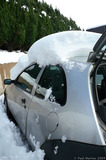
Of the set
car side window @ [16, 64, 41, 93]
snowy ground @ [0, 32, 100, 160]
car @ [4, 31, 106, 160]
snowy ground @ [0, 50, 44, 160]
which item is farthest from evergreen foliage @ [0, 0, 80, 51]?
car @ [4, 31, 106, 160]

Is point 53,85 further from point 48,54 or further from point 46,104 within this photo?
point 48,54

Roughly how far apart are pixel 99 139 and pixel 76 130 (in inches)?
9.0

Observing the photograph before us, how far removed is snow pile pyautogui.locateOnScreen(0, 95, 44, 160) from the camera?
Answer: 2088 millimetres

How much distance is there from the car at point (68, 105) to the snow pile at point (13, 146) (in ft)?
0.51

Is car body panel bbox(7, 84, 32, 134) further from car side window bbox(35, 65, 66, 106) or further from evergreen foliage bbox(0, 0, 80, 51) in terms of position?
evergreen foliage bbox(0, 0, 80, 51)

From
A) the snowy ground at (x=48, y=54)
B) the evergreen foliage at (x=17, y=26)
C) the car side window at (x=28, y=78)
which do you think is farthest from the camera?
the evergreen foliage at (x=17, y=26)

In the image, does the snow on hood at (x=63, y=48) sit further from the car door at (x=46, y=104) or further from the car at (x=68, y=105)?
the car door at (x=46, y=104)

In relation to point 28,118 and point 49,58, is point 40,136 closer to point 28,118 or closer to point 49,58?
point 28,118

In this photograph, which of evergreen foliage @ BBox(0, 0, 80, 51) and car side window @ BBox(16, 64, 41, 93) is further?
evergreen foliage @ BBox(0, 0, 80, 51)

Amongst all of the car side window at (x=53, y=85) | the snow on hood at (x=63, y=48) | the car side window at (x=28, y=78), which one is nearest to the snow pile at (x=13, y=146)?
the car side window at (x=53, y=85)

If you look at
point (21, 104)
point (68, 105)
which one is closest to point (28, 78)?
point (21, 104)

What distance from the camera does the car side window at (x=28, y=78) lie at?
273 centimetres

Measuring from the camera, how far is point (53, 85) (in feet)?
7.25

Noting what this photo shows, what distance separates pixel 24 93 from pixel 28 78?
0.33 m
